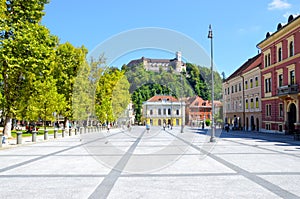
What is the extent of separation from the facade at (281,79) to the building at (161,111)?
5302 cm

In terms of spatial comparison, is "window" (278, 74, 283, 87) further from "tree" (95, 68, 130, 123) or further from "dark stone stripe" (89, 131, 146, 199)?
"dark stone stripe" (89, 131, 146, 199)

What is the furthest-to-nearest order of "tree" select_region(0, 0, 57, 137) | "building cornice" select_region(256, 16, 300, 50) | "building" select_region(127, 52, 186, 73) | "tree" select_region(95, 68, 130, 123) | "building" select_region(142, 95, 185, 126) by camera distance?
"building" select_region(142, 95, 185, 126) → "tree" select_region(95, 68, 130, 123) → "building" select_region(127, 52, 186, 73) → "building cornice" select_region(256, 16, 300, 50) → "tree" select_region(0, 0, 57, 137)

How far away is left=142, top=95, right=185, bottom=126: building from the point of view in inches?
3661

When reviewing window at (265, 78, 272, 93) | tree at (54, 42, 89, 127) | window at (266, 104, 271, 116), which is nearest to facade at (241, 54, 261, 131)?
window at (265, 78, 272, 93)

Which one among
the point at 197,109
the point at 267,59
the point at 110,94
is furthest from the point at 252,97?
the point at 197,109

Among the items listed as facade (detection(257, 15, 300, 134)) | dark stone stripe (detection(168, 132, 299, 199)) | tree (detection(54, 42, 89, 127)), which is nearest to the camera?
dark stone stripe (detection(168, 132, 299, 199))

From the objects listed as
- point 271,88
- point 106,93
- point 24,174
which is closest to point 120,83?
point 106,93

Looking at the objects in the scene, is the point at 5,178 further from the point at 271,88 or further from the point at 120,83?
the point at 120,83

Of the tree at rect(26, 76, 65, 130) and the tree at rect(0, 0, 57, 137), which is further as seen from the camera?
the tree at rect(26, 76, 65, 130)

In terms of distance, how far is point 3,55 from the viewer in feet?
73.2

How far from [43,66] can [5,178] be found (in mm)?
17201

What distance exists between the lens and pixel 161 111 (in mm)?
95312

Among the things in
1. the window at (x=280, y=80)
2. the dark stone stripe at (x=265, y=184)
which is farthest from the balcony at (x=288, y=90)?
the dark stone stripe at (x=265, y=184)

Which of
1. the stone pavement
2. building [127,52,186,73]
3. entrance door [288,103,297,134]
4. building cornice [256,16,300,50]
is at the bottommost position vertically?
the stone pavement
